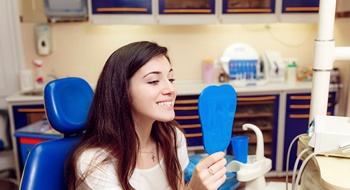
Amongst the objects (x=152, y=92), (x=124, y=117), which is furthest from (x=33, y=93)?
(x=152, y=92)

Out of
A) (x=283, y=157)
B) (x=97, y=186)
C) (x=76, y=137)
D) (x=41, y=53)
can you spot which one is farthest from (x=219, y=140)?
(x=41, y=53)

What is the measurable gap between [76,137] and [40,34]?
2.05m

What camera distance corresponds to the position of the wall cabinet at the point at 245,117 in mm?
2836

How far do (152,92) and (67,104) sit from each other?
0.38 m

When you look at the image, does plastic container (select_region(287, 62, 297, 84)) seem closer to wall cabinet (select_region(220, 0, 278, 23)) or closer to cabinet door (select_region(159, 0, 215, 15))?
wall cabinet (select_region(220, 0, 278, 23))

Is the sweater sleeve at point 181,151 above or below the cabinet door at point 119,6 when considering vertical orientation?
below

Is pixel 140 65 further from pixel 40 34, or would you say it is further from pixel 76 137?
pixel 40 34

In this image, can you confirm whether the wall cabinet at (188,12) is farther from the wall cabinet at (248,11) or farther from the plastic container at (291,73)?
the plastic container at (291,73)

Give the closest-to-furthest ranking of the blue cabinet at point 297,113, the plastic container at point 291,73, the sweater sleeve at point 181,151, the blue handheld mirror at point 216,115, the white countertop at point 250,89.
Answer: the blue handheld mirror at point 216,115 → the sweater sleeve at point 181,151 → the white countertop at point 250,89 → the blue cabinet at point 297,113 → the plastic container at point 291,73

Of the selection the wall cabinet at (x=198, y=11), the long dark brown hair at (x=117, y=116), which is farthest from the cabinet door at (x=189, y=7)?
the long dark brown hair at (x=117, y=116)

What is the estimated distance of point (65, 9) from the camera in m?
2.85

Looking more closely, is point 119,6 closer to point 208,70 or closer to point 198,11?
point 198,11

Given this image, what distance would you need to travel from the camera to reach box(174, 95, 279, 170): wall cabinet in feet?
9.30

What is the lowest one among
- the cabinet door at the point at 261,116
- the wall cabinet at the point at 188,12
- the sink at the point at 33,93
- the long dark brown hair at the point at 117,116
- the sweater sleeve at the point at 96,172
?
the cabinet door at the point at 261,116
